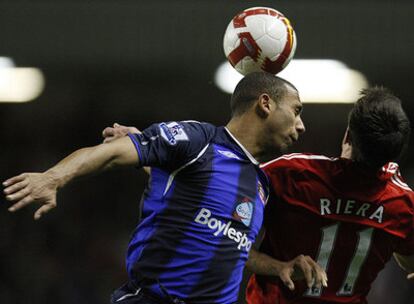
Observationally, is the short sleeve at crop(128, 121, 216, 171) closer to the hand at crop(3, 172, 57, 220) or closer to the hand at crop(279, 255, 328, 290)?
the hand at crop(3, 172, 57, 220)

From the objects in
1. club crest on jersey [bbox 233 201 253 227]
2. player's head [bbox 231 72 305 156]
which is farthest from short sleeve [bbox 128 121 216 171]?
player's head [bbox 231 72 305 156]

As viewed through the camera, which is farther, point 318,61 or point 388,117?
point 318,61

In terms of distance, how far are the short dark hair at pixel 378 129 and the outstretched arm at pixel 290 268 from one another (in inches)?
21.1

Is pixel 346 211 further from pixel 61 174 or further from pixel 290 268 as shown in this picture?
pixel 61 174

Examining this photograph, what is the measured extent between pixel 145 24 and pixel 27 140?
74.9 inches

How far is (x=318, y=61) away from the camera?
7.89m

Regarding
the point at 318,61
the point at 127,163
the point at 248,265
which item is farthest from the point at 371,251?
the point at 318,61

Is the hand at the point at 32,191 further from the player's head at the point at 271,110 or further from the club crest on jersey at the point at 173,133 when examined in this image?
the player's head at the point at 271,110

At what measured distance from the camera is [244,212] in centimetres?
286

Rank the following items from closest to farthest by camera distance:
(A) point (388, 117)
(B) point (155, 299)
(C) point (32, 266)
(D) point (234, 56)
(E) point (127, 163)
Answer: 1. (E) point (127, 163)
2. (B) point (155, 299)
3. (A) point (388, 117)
4. (D) point (234, 56)
5. (C) point (32, 266)

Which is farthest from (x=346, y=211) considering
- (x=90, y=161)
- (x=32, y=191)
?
(x=32, y=191)

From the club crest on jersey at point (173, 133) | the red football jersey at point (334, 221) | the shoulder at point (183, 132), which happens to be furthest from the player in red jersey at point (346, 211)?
the club crest on jersey at point (173, 133)

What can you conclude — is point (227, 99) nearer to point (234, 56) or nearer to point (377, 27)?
point (377, 27)

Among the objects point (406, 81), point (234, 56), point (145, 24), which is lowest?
point (406, 81)
